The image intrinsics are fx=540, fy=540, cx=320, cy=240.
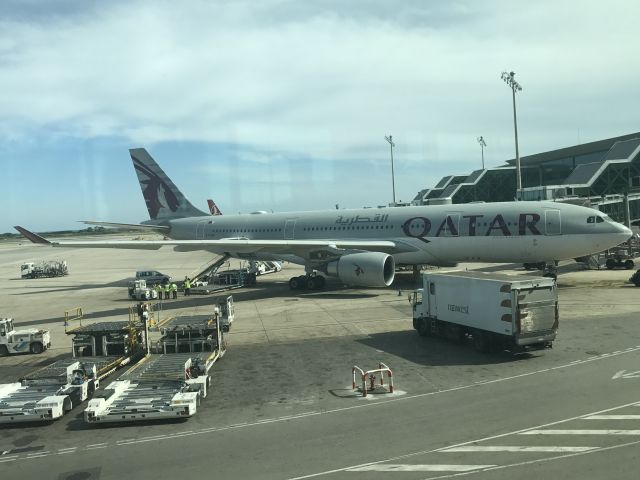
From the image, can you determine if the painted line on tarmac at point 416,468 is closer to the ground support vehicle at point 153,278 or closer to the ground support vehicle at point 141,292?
the ground support vehicle at point 141,292

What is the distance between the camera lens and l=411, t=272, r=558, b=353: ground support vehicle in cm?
1788

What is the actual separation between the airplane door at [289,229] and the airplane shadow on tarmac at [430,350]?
2144 cm

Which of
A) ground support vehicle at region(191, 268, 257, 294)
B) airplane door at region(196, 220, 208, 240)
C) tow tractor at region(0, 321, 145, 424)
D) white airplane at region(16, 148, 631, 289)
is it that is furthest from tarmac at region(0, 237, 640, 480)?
airplane door at region(196, 220, 208, 240)

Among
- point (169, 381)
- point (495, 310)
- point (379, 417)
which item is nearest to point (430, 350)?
point (495, 310)

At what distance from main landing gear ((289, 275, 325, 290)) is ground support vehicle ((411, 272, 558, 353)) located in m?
16.4

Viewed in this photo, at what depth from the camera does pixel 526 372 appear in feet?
54.7

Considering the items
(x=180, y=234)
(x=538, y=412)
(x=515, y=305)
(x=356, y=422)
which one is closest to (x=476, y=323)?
(x=515, y=305)

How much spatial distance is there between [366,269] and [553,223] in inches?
443

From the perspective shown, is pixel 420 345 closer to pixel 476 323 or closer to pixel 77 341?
pixel 476 323

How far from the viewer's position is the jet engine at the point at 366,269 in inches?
1275

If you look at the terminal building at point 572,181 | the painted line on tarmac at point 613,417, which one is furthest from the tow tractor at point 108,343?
the terminal building at point 572,181

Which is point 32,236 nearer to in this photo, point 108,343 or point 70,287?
point 108,343

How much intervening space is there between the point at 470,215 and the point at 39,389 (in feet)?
86.6

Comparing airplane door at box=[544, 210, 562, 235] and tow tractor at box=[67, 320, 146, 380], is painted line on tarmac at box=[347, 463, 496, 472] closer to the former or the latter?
tow tractor at box=[67, 320, 146, 380]
